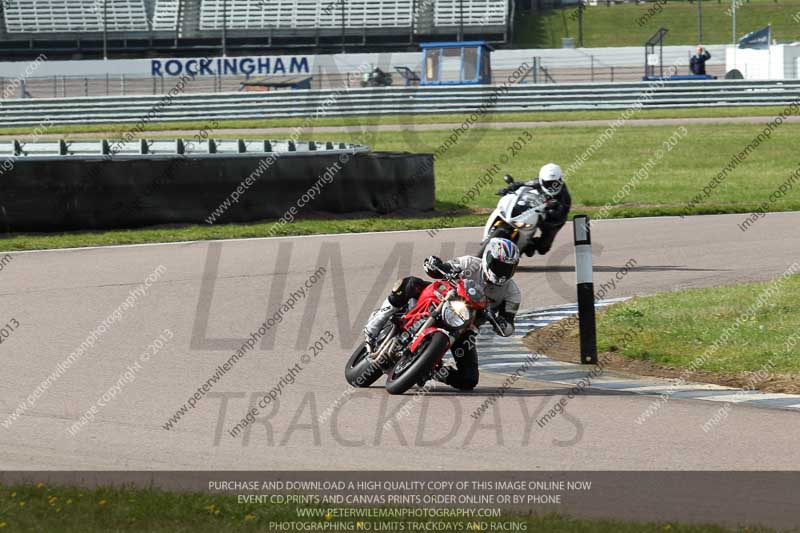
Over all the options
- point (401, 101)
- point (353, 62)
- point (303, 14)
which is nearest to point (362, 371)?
point (401, 101)

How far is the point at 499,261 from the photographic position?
8.98 meters

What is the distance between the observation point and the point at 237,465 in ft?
22.9

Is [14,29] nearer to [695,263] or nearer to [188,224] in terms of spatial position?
[188,224]

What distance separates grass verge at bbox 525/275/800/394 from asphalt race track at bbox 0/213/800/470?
3.44ft

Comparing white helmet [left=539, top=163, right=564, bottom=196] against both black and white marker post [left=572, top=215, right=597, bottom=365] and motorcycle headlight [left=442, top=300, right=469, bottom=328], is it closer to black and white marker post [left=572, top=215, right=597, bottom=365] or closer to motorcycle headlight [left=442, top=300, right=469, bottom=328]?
black and white marker post [left=572, top=215, right=597, bottom=365]

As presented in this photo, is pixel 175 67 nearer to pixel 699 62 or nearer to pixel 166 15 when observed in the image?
pixel 166 15

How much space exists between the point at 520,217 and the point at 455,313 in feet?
8.58

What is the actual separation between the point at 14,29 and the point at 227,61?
12.4 meters

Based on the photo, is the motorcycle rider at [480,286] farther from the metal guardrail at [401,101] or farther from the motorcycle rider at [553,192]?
the metal guardrail at [401,101]

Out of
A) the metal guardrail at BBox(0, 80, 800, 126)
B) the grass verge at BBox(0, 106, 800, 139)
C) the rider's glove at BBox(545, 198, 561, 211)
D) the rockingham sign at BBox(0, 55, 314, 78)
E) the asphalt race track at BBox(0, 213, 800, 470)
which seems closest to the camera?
the asphalt race track at BBox(0, 213, 800, 470)

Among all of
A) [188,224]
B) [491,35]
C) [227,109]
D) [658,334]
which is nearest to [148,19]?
[491,35]

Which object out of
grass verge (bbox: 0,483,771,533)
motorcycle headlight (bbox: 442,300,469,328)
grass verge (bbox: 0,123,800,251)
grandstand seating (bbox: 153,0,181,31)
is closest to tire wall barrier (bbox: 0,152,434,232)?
grass verge (bbox: 0,123,800,251)

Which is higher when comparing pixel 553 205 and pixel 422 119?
pixel 422 119

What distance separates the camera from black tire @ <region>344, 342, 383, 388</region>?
9.18 m
